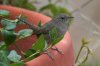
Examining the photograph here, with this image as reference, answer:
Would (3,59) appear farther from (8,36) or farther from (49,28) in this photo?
(49,28)

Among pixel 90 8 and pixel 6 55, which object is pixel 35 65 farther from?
pixel 90 8

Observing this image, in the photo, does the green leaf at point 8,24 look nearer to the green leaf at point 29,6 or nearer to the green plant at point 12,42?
the green plant at point 12,42

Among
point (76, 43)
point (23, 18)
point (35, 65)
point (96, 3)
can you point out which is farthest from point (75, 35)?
point (35, 65)

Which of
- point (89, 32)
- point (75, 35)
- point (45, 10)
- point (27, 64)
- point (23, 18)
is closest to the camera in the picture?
point (27, 64)

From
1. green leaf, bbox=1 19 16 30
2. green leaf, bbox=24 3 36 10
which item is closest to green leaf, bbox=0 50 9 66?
green leaf, bbox=1 19 16 30

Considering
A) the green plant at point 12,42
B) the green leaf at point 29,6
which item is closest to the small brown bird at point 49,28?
the green plant at point 12,42

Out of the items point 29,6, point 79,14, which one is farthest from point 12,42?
point 79,14

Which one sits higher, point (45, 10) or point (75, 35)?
point (45, 10)

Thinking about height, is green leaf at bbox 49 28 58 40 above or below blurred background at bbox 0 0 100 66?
above

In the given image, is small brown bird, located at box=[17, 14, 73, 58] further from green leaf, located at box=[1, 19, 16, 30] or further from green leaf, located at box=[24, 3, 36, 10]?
green leaf, located at box=[24, 3, 36, 10]
